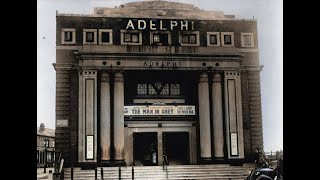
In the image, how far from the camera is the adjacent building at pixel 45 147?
8.75ft

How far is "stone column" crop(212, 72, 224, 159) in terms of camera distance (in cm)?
293

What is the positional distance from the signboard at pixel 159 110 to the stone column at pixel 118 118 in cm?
5

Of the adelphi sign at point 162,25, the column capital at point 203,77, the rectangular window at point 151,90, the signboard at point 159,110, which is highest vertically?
the adelphi sign at point 162,25

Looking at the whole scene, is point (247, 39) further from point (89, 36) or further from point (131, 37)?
point (89, 36)

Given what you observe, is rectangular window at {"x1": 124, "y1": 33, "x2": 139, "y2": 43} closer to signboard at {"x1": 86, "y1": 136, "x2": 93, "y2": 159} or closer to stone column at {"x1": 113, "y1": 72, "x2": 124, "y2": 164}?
stone column at {"x1": 113, "y1": 72, "x2": 124, "y2": 164}

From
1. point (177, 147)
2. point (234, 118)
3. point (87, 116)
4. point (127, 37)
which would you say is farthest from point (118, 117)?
point (234, 118)

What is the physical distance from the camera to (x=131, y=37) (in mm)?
2996

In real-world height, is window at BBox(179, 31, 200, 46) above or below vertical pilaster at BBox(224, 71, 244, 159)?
above

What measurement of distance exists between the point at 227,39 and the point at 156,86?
24.8 inches

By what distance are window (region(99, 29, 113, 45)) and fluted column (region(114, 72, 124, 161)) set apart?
25 cm

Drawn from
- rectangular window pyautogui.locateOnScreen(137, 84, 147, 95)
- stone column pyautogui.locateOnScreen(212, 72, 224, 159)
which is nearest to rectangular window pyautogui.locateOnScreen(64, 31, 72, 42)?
rectangular window pyautogui.locateOnScreen(137, 84, 147, 95)

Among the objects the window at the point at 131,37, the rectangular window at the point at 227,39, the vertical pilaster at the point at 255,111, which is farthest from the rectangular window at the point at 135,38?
the vertical pilaster at the point at 255,111

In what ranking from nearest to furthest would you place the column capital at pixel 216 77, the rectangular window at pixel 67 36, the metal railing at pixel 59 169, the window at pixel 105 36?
1. the metal railing at pixel 59 169
2. the rectangular window at pixel 67 36
3. the window at pixel 105 36
4. the column capital at pixel 216 77

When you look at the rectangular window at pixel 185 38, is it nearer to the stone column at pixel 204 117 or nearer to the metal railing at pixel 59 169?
the stone column at pixel 204 117
